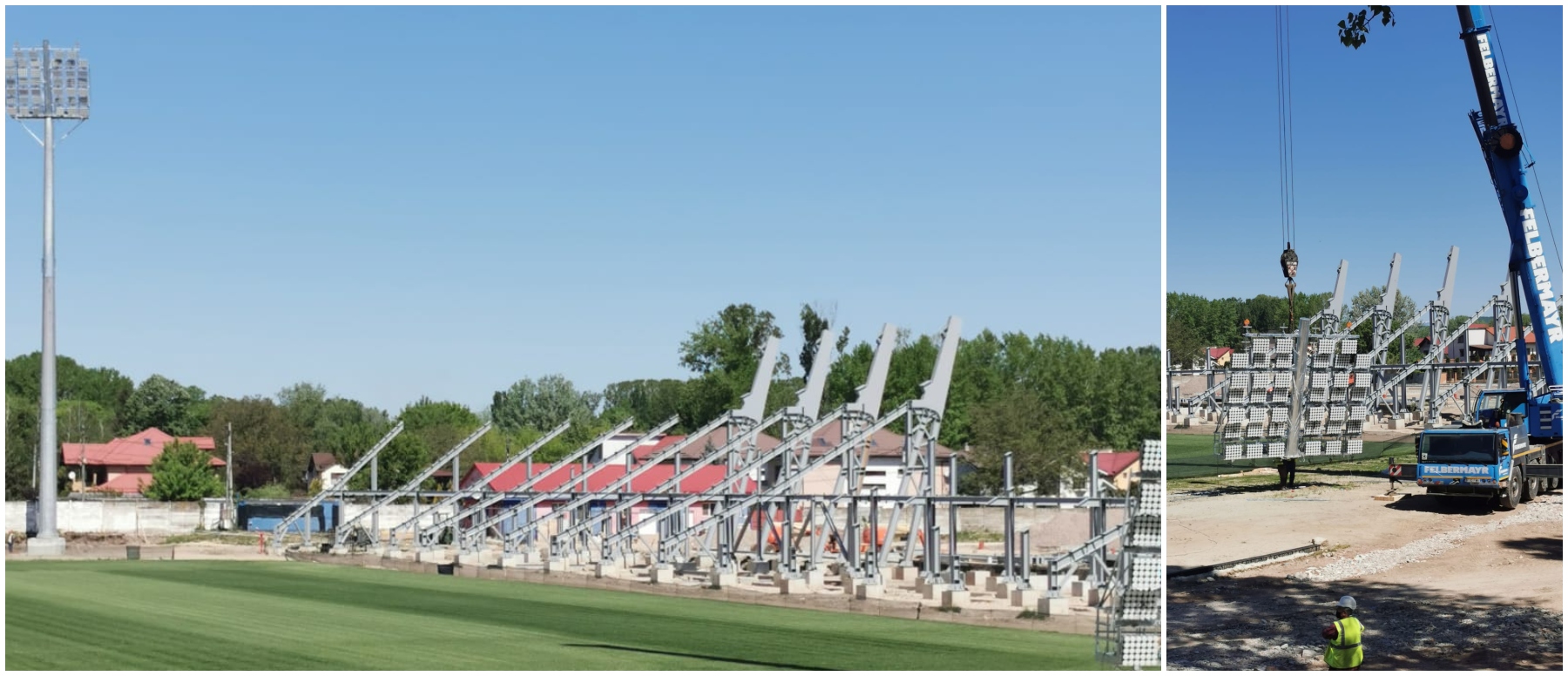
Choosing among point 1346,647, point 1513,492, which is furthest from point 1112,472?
point 1346,647

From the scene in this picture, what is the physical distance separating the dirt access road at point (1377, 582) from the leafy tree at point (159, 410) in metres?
59.8

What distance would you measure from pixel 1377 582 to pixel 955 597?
6537 millimetres

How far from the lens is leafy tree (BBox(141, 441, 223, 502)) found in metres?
52.9

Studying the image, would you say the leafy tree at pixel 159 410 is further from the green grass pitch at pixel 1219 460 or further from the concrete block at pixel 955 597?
the concrete block at pixel 955 597

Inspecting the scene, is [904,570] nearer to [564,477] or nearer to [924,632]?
[924,632]

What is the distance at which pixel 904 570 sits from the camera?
3048cm

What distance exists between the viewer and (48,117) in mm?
44125

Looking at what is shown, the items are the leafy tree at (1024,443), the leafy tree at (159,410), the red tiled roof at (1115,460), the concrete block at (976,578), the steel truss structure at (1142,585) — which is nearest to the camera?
the steel truss structure at (1142,585)

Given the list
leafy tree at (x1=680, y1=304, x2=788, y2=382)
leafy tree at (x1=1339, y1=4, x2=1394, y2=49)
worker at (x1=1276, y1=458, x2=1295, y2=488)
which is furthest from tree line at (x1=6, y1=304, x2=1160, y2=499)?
leafy tree at (x1=1339, y1=4, x2=1394, y2=49)

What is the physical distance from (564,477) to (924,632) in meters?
35.0

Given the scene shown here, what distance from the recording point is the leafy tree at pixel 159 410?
250 ft

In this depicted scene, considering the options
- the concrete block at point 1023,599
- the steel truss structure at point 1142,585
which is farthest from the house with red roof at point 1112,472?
the steel truss structure at point 1142,585

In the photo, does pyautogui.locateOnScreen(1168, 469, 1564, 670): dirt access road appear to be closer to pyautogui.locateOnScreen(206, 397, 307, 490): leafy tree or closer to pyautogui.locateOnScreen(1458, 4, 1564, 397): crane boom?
pyautogui.locateOnScreen(1458, 4, 1564, 397): crane boom

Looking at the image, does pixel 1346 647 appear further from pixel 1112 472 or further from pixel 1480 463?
pixel 1112 472
